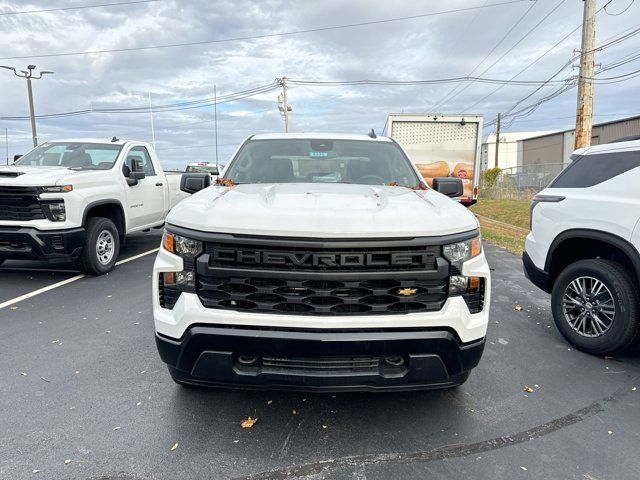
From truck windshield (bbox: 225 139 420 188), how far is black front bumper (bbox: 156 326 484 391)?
177cm

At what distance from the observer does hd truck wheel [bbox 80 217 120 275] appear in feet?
20.2

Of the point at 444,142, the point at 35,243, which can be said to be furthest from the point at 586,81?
the point at 35,243

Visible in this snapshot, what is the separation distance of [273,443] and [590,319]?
10.1 feet

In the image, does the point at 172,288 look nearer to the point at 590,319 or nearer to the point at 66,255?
the point at 590,319

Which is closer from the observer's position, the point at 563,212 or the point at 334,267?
the point at 334,267

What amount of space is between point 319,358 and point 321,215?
0.77m

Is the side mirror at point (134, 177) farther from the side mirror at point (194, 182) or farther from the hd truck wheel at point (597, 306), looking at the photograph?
the hd truck wheel at point (597, 306)

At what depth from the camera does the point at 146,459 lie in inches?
94.8

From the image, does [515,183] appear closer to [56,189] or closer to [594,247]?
[594,247]

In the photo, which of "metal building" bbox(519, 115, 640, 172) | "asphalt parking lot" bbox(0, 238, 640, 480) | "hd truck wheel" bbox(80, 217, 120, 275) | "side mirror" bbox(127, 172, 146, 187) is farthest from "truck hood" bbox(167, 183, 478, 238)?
"metal building" bbox(519, 115, 640, 172)

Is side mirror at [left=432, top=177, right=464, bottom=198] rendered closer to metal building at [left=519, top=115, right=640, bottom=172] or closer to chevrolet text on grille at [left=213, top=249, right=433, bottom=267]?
chevrolet text on grille at [left=213, top=249, right=433, bottom=267]

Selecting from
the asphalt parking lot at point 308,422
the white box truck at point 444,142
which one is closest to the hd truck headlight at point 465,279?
the asphalt parking lot at point 308,422

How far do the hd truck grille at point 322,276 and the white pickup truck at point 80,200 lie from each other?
4401mm

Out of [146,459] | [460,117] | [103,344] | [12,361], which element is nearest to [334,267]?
[146,459]
